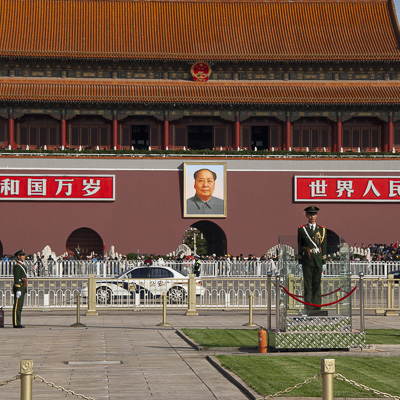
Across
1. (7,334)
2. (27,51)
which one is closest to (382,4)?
(27,51)

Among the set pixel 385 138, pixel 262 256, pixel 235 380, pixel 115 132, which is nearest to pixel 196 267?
pixel 262 256

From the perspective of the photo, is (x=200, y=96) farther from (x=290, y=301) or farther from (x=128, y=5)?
(x=290, y=301)

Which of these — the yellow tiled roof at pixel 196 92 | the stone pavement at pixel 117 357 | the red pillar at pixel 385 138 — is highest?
the yellow tiled roof at pixel 196 92

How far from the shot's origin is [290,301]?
15398mm

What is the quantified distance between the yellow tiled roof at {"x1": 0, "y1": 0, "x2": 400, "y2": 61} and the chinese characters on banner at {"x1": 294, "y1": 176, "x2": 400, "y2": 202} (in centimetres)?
718

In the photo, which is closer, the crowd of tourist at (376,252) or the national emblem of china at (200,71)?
the crowd of tourist at (376,252)

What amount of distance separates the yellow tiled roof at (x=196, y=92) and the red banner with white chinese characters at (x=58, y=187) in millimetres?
4394

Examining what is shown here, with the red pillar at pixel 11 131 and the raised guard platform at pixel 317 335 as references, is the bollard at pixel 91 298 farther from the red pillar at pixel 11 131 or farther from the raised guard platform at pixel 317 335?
the red pillar at pixel 11 131

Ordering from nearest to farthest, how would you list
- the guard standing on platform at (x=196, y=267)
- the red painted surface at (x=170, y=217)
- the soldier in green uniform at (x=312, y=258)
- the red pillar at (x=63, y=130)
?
the soldier in green uniform at (x=312, y=258) → the guard standing on platform at (x=196, y=267) → the red painted surface at (x=170, y=217) → the red pillar at (x=63, y=130)

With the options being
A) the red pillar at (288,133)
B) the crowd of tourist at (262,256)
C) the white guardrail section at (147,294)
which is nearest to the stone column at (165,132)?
the red pillar at (288,133)

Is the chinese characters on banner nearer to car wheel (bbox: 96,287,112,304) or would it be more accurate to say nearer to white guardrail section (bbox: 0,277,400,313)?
white guardrail section (bbox: 0,277,400,313)

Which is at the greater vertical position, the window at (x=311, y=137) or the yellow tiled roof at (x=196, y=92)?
the yellow tiled roof at (x=196, y=92)

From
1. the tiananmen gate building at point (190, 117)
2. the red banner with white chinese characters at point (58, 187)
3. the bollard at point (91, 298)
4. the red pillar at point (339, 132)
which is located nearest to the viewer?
the bollard at point (91, 298)

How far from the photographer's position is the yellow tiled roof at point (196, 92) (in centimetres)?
4634
